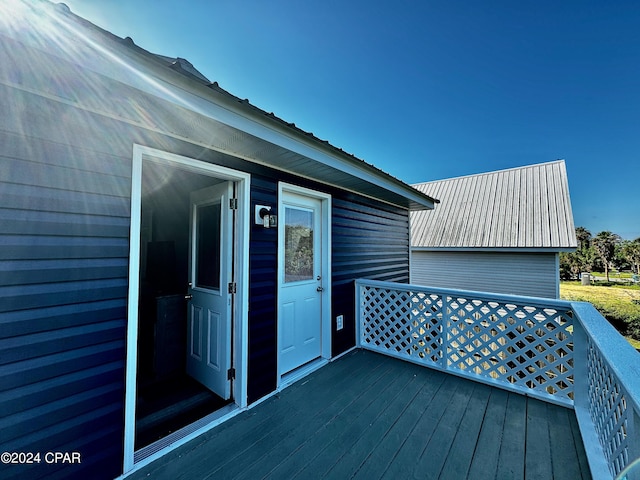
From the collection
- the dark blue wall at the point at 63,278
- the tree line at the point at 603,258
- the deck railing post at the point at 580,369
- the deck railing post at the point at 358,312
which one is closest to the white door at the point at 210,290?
the dark blue wall at the point at 63,278

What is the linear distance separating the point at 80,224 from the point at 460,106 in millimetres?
8195

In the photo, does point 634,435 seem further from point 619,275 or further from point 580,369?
point 619,275

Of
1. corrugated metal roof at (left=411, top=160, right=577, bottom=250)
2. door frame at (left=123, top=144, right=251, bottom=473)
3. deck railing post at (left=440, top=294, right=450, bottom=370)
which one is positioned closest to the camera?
door frame at (left=123, top=144, right=251, bottom=473)

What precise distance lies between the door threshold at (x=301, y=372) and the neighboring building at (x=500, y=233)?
28.2 feet

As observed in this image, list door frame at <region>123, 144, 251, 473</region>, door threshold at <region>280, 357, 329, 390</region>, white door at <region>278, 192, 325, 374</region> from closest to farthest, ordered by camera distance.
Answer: door frame at <region>123, 144, 251, 473</region> < door threshold at <region>280, 357, 329, 390</region> < white door at <region>278, 192, 325, 374</region>

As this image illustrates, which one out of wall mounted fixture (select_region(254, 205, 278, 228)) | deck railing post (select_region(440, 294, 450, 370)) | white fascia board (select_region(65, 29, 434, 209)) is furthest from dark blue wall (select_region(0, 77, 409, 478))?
deck railing post (select_region(440, 294, 450, 370))

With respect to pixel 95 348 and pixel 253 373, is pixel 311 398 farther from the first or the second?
pixel 95 348

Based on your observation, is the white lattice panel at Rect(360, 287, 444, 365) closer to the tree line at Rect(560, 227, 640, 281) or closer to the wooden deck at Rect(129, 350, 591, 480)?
the wooden deck at Rect(129, 350, 591, 480)

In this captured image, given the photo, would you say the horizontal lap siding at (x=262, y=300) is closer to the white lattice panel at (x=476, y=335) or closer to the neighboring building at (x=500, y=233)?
the white lattice panel at (x=476, y=335)

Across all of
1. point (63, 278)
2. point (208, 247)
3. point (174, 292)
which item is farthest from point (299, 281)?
point (63, 278)

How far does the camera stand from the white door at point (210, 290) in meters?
2.49

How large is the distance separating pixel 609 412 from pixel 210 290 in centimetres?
320

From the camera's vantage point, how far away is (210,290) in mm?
2715

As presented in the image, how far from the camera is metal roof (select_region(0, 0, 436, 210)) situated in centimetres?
106
